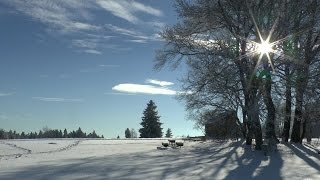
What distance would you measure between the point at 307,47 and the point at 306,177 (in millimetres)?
15123

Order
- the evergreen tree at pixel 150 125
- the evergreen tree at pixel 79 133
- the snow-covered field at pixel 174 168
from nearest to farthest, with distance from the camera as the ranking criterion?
the snow-covered field at pixel 174 168, the evergreen tree at pixel 150 125, the evergreen tree at pixel 79 133

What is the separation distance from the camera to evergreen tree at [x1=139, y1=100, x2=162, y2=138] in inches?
2844

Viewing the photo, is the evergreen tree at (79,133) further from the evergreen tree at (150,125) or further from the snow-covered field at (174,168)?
the snow-covered field at (174,168)

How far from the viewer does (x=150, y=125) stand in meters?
72.7

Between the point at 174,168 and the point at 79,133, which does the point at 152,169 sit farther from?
the point at 79,133

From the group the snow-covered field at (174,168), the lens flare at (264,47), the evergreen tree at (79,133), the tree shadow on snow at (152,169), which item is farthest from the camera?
the evergreen tree at (79,133)

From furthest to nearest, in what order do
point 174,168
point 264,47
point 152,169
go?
1. point 264,47
2. point 174,168
3. point 152,169

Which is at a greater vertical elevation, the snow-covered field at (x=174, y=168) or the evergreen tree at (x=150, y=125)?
the evergreen tree at (x=150, y=125)

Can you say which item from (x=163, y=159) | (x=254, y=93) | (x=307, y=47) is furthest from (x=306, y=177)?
(x=307, y=47)

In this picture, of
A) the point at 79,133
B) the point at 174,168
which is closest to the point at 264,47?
the point at 174,168

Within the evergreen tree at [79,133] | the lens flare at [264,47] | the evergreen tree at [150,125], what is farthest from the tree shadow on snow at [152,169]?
the evergreen tree at [79,133]

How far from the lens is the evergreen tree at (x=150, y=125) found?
72.2m

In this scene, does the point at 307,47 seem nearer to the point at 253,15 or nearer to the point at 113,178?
the point at 253,15

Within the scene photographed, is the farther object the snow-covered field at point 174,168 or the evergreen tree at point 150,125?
the evergreen tree at point 150,125
